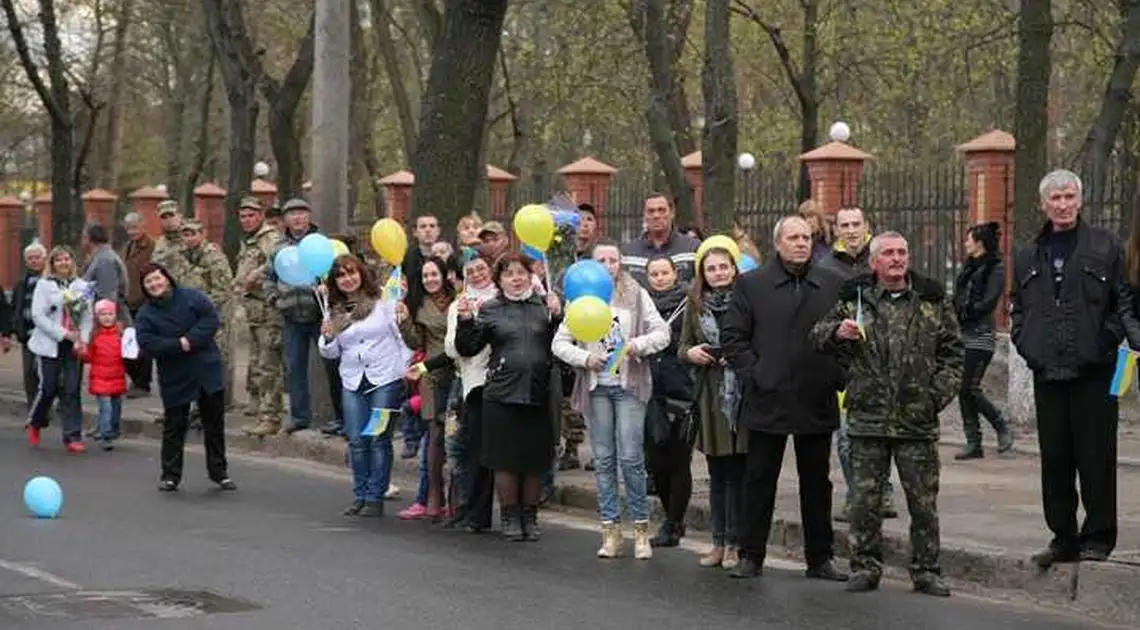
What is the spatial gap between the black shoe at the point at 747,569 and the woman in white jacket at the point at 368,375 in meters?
3.56

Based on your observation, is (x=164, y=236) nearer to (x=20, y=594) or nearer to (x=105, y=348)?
(x=105, y=348)

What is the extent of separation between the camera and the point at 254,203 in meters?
19.7

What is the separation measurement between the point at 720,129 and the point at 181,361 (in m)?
7.51

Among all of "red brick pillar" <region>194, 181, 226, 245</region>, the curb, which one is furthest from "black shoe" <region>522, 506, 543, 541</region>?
"red brick pillar" <region>194, 181, 226, 245</region>

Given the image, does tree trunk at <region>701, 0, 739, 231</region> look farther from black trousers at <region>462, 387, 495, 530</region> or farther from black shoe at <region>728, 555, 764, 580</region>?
black shoe at <region>728, 555, 764, 580</region>

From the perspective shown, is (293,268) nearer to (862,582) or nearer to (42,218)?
(862,582)

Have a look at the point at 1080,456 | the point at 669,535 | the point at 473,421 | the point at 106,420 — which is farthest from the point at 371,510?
the point at 106,420

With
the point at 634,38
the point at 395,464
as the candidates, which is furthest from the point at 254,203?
the point at 634,38

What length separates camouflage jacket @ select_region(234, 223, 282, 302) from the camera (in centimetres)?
1953

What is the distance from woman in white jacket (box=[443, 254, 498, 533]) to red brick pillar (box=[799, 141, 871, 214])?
1042 centimetres

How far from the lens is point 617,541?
13008mm

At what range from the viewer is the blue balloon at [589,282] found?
13047 mm

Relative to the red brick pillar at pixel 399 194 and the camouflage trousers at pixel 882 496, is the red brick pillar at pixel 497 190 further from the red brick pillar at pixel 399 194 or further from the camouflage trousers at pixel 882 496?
the camouflage trousers at pixel 882 496

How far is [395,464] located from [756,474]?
625 cm
